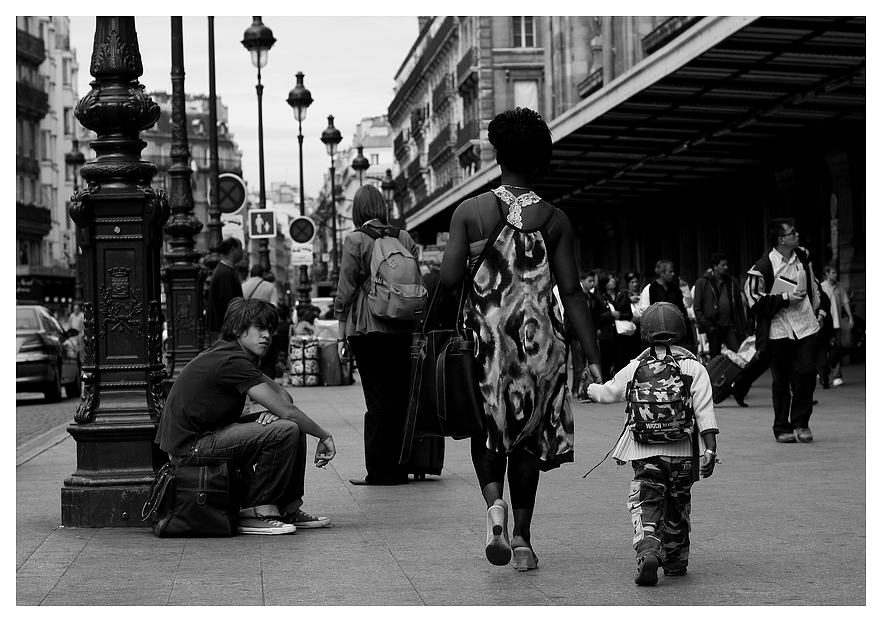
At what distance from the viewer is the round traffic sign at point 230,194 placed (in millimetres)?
24391

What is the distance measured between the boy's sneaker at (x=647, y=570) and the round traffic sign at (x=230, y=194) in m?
19.0

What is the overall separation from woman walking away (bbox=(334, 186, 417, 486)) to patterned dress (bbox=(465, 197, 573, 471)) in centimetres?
347

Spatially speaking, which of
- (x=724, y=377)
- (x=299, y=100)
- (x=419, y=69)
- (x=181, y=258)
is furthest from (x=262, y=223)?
(x=419, y=69)

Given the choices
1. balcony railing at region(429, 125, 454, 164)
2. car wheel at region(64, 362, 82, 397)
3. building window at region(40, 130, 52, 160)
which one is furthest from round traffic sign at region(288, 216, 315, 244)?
building window at region(40, 130, 52, 160)

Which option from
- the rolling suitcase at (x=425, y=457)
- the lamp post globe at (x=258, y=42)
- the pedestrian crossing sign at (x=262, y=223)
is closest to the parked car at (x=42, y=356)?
the pedestrian crossing sign at (x=262, y=223)

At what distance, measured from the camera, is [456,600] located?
5715 millimetres

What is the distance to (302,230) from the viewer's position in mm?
31828

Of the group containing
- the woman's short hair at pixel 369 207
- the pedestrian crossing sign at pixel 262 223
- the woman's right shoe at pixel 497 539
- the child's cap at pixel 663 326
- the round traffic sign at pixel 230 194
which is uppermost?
the round traffic sign at pixel 230 194

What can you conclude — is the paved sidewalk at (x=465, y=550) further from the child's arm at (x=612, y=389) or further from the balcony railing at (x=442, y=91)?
the balcony railing at (x=442, y=91)

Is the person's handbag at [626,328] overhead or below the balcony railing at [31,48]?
below

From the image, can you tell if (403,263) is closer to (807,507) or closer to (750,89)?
(807,507)

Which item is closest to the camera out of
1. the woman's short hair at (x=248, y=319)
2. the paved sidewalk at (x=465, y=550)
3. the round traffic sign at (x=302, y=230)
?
the paved sidewalk at (x=465, y=550)
